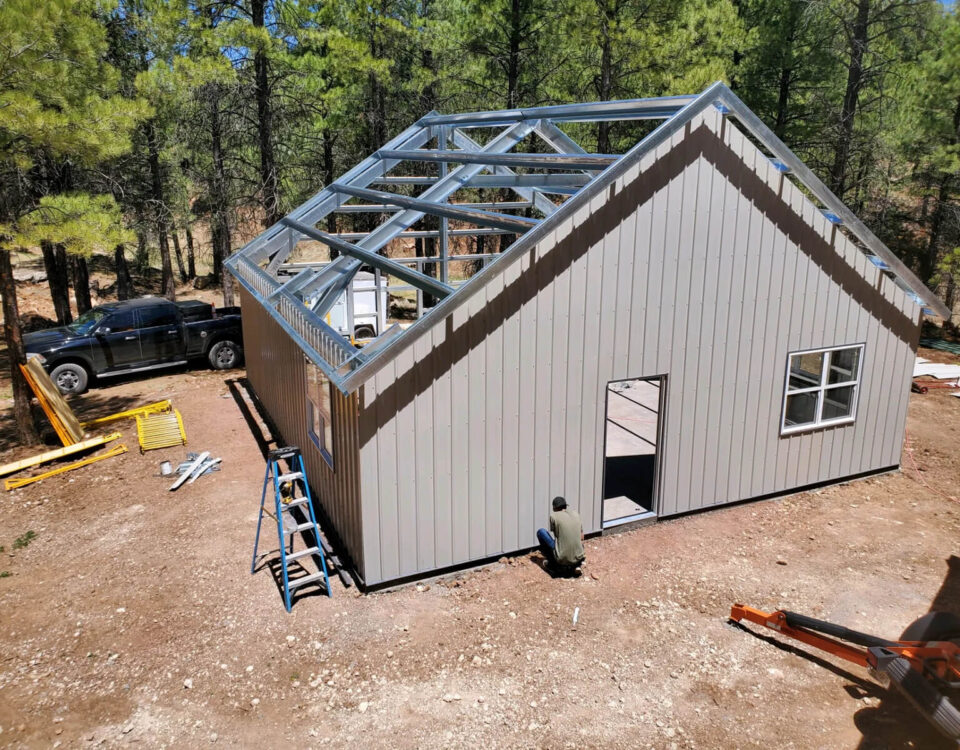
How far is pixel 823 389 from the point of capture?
9.97m

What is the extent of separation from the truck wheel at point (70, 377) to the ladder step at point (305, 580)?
10.1 m

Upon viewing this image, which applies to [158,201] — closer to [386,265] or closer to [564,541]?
[386,265]

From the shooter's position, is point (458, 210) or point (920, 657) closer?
point (920, 657)

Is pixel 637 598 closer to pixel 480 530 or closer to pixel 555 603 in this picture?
pixel 555 603

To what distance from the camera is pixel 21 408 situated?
39.8 feet

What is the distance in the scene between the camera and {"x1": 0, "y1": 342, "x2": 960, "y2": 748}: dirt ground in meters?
6.00

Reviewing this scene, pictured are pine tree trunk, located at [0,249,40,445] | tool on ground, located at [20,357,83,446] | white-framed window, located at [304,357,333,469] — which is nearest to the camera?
white-framed window, located at [304,357,333,469]

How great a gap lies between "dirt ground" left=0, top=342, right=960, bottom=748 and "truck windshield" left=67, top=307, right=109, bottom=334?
6121 millimetres

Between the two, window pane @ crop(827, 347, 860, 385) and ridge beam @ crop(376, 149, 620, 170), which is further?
window pane @ crop(827, 347, 860, 385)

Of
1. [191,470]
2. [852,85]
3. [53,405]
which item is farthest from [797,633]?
[852,85]

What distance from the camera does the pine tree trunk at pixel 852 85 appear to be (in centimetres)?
1781

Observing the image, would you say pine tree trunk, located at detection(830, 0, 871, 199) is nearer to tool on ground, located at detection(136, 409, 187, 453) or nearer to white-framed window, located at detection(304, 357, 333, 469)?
white-framed window, located at detection(304, 357, 333, 469)

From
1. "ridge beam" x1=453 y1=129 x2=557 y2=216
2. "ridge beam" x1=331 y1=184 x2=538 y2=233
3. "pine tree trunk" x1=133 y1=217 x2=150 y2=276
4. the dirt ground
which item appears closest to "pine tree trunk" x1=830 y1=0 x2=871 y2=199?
"ridge beam" x1=453 y1=129 x2=557 y2=216

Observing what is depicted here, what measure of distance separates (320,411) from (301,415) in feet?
5.10
